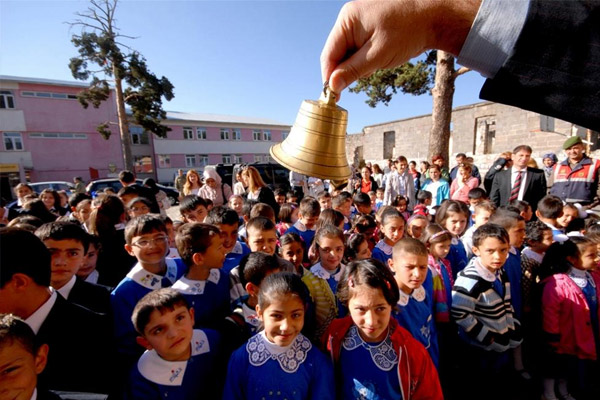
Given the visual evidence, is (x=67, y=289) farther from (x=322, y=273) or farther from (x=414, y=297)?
(x=414, y=297)

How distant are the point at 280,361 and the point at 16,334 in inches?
44.4

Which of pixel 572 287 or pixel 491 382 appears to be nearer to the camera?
pixel 572 287

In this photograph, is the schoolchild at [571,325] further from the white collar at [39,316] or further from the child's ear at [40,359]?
the white collar at [39,316]

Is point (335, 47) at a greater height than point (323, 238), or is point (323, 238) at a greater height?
point (335, 47)

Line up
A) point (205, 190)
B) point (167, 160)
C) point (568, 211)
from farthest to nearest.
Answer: point (167, 160) → point (205, 190) → point (568, 211)

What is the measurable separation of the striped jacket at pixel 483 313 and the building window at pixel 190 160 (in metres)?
27.6

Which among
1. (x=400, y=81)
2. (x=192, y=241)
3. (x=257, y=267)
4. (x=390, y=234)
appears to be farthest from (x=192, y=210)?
(x=400, y=81)

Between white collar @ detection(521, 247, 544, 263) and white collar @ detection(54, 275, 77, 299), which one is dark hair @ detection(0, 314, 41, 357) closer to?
white collar @ detection(54, 275, 77, 299)

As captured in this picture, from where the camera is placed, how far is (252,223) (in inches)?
109

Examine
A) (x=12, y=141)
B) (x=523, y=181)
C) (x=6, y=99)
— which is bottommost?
(x=523, y=181)

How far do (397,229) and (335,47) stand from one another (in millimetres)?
2490

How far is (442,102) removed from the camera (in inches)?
271

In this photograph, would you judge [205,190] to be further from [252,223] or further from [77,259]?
[77,259]

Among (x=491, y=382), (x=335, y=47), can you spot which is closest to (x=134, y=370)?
(x=335, y=47)
